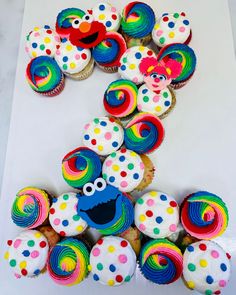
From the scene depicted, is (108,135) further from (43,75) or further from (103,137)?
(43,75)

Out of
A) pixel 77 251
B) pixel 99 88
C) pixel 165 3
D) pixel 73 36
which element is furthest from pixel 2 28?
pixel 77 251

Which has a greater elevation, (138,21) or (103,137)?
(138,21)

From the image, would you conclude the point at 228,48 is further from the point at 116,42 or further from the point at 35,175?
the point at 35,175

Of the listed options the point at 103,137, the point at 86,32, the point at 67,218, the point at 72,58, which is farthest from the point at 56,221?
the point at 86,32

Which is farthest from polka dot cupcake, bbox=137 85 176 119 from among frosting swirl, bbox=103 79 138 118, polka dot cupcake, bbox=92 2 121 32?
polka dot cupcake, bbox=92 2 121 32

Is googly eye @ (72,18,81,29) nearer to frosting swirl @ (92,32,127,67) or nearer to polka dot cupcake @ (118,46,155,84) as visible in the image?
frosting swirl @ (92,32,127,67)
